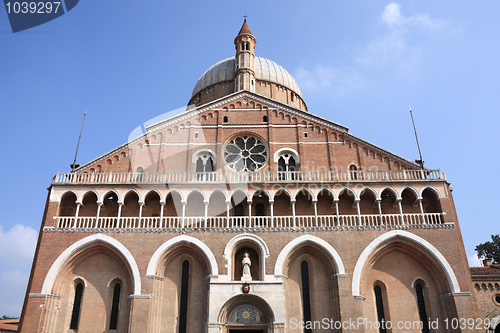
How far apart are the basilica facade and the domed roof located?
47.7 ft

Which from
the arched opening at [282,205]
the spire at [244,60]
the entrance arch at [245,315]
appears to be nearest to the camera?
the entrance arch at [245,315]

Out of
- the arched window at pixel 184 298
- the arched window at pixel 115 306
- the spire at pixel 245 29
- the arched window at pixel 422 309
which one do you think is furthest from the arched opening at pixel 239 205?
the spire at pixel 245 29

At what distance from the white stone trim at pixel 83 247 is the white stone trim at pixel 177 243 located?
710mm

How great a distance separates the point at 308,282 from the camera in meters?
20.9

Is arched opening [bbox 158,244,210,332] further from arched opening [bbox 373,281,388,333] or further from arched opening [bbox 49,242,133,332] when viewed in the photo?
arched opening [bbox 373,281,388,333]

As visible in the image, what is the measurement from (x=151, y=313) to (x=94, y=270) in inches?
161

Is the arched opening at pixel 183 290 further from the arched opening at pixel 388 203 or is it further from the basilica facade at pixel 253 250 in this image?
the arched opening at pixel 388 203

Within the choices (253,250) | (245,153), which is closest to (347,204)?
(253,250)

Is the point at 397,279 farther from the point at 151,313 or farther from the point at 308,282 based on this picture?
the point at 151,313

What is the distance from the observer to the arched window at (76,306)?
20.3 metres

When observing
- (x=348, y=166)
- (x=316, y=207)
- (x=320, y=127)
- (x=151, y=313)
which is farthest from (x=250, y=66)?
(x=151, y=313)

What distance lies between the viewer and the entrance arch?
19.4 metres

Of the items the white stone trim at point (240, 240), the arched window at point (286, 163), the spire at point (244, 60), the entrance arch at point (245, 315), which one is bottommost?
the entrance arch at point (245, 315)

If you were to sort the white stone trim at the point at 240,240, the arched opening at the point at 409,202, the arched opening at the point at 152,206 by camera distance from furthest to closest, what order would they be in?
the arched opening at the point at 152,206
the arched opening at the point at 409,202
the white stone trim at the point at 240,240
